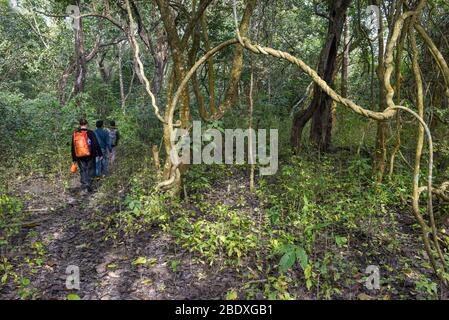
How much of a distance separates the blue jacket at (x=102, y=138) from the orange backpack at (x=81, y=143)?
1.03 m

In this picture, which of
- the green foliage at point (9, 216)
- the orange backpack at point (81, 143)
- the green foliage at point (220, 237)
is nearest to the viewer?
the green foliage at point (220, 237)

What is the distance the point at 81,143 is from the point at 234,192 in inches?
122

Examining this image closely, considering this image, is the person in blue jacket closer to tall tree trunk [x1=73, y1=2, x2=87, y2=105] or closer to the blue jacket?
the blue jacket

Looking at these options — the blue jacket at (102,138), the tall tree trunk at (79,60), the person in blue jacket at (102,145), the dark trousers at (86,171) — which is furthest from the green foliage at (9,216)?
the tall tree trunk at (79,60)

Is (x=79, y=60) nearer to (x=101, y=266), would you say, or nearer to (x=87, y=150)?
(x=87, y=150)

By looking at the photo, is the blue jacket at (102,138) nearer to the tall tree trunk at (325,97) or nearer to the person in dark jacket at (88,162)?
the person in dark jacket at (88,162)

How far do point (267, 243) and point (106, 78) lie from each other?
61.4ft

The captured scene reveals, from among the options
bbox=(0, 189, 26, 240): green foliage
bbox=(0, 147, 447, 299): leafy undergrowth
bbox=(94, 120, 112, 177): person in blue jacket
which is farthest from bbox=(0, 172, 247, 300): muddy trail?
bbox=(94, 120, 112, 177): person in blue jacket

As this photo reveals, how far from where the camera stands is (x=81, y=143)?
6.95 m

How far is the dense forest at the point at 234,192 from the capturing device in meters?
3.79

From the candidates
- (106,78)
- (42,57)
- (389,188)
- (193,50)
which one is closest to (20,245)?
(193,50)

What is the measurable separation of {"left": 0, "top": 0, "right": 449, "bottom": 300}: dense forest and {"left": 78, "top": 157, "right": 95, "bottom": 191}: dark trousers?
0.03 meters

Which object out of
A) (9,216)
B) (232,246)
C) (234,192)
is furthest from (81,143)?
(232,246)

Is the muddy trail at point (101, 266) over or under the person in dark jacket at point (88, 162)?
under
